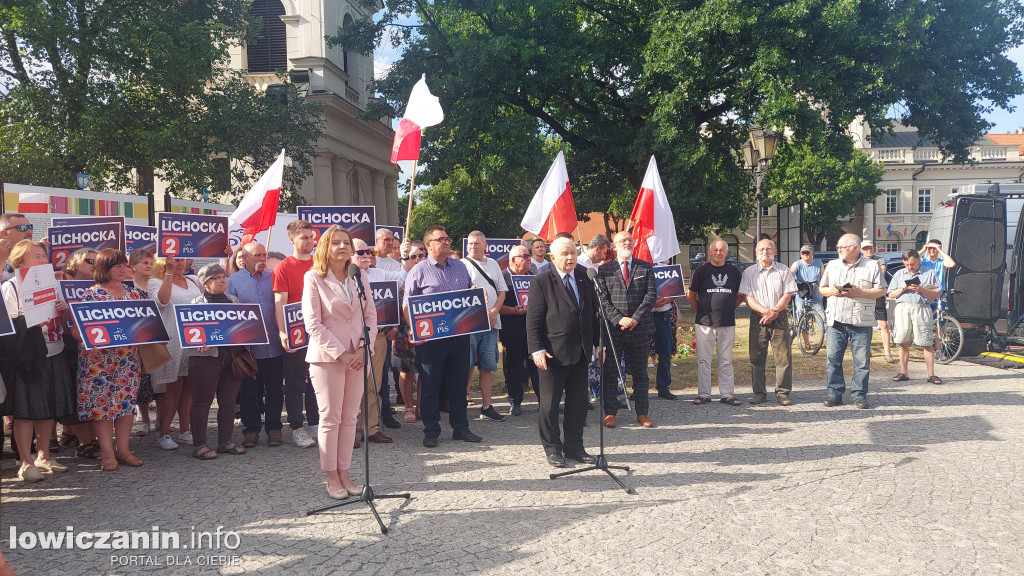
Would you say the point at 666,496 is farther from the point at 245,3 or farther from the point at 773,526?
the point at 245,3

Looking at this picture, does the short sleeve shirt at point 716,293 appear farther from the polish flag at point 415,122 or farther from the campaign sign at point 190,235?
the campaign sign at point 190,235

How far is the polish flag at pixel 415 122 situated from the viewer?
30.4 feet

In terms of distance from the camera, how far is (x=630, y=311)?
807cm

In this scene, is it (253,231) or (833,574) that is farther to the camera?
(253,231)

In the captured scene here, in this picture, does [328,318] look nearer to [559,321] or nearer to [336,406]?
[336,406]

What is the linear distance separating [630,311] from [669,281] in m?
1.42

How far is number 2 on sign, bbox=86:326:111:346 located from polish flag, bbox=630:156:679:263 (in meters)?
6.25

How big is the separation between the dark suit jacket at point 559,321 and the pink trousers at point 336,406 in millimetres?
1606

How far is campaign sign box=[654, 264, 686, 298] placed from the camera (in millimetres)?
9180

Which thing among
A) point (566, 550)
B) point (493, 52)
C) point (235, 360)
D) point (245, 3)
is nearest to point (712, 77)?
point (493, 52)

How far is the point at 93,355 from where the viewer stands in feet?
20.8

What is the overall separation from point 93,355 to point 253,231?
2.94 metres

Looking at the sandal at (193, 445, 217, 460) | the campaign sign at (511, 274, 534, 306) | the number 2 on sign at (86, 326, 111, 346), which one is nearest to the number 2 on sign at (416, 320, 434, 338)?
the campaign sign at (511, 274, 534, 306)

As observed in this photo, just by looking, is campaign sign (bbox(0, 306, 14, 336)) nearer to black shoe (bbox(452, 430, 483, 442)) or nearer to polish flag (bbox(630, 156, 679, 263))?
black shoe (bbox(452, 430, 483, 442))
